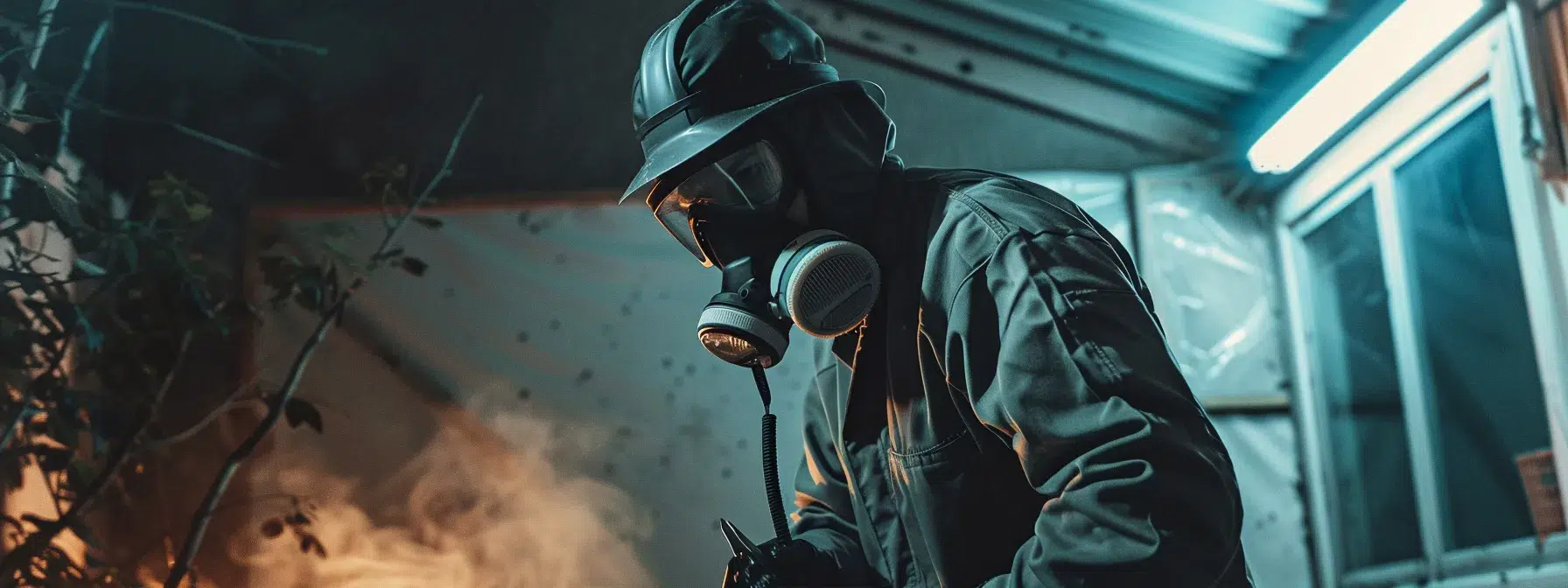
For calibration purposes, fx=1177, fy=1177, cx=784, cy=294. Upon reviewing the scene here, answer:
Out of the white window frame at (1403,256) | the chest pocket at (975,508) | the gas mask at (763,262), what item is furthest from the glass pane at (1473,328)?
the gas mask at (763,262)

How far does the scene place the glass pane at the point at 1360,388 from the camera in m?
3.47

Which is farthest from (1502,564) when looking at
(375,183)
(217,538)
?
(217,538)

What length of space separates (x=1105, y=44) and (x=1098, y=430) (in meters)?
3.16

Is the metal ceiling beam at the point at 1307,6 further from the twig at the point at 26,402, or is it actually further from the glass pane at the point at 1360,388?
the twig at the point at 26,402

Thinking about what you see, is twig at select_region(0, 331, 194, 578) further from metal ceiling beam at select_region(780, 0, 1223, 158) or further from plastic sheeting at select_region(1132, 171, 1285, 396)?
plastic sheeting at select_region(1132, 171, 1285, 396)

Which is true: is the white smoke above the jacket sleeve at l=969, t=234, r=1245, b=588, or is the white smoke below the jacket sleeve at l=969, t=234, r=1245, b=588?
above

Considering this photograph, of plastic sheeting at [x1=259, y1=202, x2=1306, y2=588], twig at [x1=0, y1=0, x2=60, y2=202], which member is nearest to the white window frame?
plastic sheeting at [x1=259, y1=202, x2=1306, y2=588]

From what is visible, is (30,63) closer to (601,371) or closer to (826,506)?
(826,506)

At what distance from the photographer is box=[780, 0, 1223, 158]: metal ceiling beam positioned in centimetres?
414

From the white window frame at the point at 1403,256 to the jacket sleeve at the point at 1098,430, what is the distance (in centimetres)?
197

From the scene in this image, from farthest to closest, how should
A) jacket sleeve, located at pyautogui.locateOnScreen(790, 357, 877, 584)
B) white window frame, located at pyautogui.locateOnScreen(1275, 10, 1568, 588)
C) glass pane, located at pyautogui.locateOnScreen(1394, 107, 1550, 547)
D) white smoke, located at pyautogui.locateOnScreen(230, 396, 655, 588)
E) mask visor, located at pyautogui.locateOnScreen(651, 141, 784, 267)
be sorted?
1. white smoke, located at pyautogui.locateOnScreen(230, 396, 655, 588)
2. glass pane, located at pyautogui.locateOnScreen(1394, 107, 1550, 547)
3. white window frame, located at pyautogui.locateOnScreen(1275, 10, 1568, 588)
4. jacket sleeve, located at pyautogui.locateOnScreen(790, 357, 877, 584)
5. mask visor, located at pyautogui.locateOnScreen(651, 141, 784, 267)

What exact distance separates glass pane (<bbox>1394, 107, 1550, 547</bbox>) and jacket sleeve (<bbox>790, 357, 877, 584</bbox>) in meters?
1.96

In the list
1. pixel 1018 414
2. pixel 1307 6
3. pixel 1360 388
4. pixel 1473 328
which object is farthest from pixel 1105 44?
pixel 1018 414

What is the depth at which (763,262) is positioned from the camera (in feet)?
4.42
